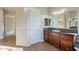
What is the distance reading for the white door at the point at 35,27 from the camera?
72.6 inches

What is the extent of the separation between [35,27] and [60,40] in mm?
471

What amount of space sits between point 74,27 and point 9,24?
106cm

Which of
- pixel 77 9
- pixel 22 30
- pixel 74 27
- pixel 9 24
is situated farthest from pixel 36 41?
pixel 77 9

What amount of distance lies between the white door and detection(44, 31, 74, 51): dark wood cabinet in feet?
0.41

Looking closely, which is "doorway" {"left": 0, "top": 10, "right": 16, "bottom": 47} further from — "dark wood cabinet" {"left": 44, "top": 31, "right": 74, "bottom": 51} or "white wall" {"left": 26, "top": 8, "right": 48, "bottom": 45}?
"dark wood cabinet" {"left": 44, "top": 31, "right": 74, "bottom": 51}

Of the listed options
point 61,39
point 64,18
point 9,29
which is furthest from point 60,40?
point 9,29

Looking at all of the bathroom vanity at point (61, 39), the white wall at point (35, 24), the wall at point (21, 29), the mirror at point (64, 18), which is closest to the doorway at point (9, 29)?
the wall at point (21, 29)

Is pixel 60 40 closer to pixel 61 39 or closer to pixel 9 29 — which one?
pixel 61 39

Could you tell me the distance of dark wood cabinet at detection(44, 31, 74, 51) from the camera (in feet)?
5.95

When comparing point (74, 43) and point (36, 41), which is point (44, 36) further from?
point (74, 43)
